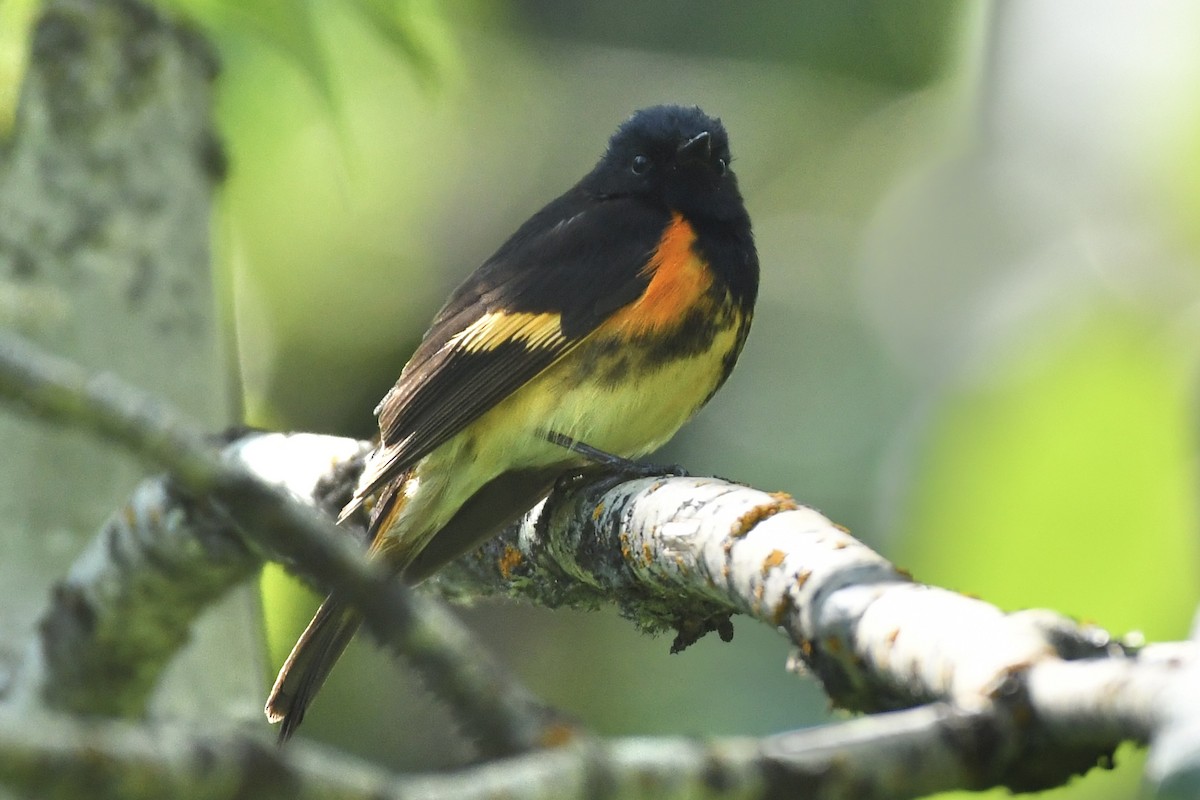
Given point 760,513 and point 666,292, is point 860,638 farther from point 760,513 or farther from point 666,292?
point 666,292

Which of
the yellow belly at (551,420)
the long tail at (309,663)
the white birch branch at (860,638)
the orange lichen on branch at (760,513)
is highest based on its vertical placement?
the yellow belly at (551,420)

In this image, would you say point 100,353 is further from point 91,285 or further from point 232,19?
point 232,19

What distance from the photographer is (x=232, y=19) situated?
220 centimetres

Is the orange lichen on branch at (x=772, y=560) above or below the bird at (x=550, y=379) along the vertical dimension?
below

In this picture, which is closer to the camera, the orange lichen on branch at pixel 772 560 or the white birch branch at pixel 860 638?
the white birch branch at pixel 860 638

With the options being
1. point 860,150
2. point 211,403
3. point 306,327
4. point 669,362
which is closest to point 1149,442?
point 669,362

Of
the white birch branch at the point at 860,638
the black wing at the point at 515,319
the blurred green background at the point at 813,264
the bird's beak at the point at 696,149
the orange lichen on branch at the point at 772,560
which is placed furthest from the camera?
the bird's beak at the point at 696,149

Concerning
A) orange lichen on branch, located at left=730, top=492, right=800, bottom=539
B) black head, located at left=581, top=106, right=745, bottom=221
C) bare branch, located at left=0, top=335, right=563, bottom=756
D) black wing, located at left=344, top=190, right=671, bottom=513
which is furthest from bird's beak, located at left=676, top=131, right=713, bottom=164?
bare branch, located at left=0, top=335, right=563, bottom=756

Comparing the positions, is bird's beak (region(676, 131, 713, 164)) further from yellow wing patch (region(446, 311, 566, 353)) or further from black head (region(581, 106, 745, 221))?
yellow wing patch (region(446, 311, 566, 353))

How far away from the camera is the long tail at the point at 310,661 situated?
270 cm

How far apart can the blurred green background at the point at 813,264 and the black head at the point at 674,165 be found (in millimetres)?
558

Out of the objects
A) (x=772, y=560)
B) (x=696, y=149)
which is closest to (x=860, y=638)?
(x=772, y=560)

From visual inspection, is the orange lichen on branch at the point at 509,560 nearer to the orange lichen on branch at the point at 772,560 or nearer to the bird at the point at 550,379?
the bird at the point at 550,379

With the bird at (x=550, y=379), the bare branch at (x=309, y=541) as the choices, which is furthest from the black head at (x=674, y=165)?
the bare branch at (x=309, y=541)
